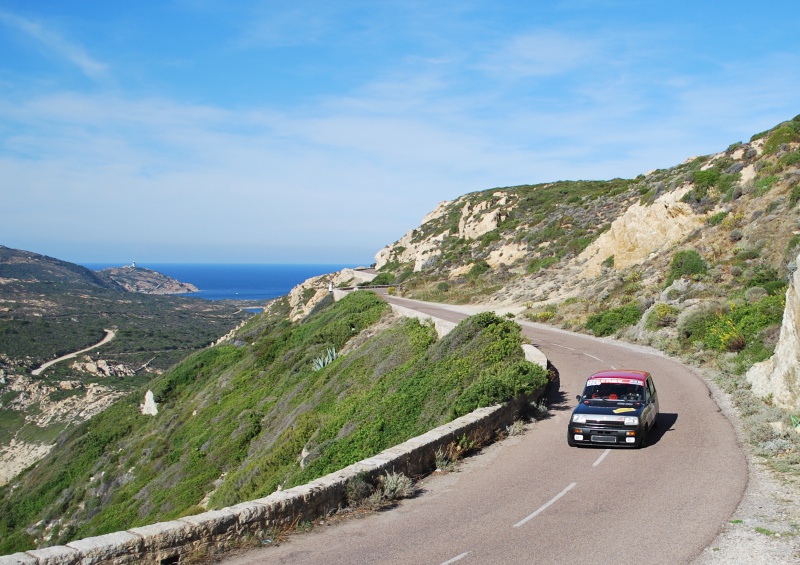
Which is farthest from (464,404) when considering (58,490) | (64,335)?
(64,335)

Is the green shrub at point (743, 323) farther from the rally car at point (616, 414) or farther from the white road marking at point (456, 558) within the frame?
the white road marking at point (456, 558)

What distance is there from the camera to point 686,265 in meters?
29.5

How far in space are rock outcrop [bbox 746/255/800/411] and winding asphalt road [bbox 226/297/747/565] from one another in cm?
152

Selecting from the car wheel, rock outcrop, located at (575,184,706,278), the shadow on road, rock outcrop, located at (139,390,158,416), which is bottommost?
rock outcrop, located at (139,390,158,416)

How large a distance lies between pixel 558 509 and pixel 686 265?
23949mm

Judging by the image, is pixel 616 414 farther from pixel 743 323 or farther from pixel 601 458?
pixel 743 323

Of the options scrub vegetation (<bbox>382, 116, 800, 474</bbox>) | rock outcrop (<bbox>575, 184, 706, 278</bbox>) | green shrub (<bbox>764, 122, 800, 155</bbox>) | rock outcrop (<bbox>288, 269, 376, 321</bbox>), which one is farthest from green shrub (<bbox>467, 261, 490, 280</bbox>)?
green shrub (<bbox>764, 122, 800, 155</bbox>)

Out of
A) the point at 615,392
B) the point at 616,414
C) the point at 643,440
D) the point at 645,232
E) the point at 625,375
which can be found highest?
the point at 645,232

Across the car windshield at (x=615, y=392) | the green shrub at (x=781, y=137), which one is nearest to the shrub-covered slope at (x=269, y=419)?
the car windshield at (x=615, y=392)

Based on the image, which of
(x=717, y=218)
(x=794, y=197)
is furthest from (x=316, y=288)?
(x=794, y=197)

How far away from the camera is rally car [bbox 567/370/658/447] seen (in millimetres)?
11859

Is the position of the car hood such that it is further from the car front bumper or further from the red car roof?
the red car roof

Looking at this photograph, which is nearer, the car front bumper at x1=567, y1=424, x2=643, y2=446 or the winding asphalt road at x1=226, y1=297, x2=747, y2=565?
the winding asphalt road at x1=226, y1=297, x2=747, y2=565

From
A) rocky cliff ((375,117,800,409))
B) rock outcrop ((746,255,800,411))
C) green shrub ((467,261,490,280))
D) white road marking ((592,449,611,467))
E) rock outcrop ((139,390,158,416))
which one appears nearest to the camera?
white road marking ((592,449,611,467))
